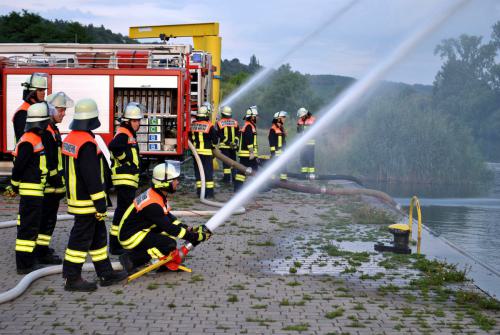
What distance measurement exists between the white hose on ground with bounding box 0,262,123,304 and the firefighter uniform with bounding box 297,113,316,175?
8.66 m

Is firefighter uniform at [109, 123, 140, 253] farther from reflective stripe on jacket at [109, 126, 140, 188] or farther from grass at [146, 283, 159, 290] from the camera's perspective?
grass at [146, 283, 159, 290]

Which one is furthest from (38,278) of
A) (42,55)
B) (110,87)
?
(42,55)

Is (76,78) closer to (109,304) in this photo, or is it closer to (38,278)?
(38,278)

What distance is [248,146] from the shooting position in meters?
13.6

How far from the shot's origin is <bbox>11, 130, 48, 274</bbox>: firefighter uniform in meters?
6.71

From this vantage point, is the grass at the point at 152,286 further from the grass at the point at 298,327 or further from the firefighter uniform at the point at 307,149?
the firefighter uniform at the point at 307,149

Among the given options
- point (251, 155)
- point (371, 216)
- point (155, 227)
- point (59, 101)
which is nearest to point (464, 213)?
point (371, 216)

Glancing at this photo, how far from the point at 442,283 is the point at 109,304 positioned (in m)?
3.26

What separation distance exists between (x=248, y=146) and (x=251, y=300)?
7.69 m

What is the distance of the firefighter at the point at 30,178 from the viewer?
669cm

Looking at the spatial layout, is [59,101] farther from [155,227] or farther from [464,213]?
[464,213]

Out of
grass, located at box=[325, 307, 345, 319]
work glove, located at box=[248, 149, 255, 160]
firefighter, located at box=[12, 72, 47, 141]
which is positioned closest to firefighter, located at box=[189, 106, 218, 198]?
work glove, located at box=[248, 149, 255, 160]

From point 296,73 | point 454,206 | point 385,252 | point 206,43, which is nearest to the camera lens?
point 385,252

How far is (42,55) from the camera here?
13.6 m
